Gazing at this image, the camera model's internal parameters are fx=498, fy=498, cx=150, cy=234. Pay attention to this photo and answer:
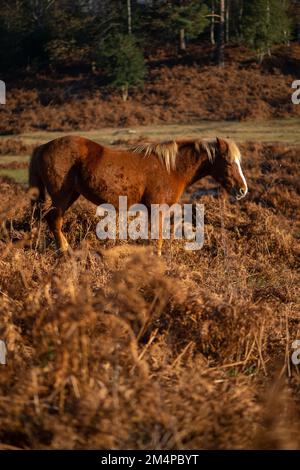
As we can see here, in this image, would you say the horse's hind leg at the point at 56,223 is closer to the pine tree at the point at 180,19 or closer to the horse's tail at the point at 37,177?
the horse's tail at the point at 37,177

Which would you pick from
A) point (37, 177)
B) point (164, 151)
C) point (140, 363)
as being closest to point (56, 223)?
point (37, 177)

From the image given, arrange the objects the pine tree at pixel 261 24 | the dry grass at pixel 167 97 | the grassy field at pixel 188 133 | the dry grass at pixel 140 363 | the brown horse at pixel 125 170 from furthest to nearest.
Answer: the pine tree at pixel 261 24
the dry grass at pixel 167 97
the grassy field at pixel 188 133
the brown horse at pixel 125 170
the dry grass at pixel 140 363

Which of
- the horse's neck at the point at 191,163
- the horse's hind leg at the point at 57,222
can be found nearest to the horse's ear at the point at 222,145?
the horse's neck at the point at 191,163

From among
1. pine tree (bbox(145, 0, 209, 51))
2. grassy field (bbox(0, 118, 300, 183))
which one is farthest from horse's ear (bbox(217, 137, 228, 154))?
pine tree (bbox(145, 0, 209, 51))

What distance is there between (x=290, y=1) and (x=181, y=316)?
5398 cm

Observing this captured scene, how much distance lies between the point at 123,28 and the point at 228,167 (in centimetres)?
4220

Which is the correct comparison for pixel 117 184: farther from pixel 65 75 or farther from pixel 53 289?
pixel 65 75

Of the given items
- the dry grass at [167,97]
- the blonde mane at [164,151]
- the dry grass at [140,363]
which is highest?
the dry grass at [167,97]

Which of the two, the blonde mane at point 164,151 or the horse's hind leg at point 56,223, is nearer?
the horse's hind leg at point 56,223

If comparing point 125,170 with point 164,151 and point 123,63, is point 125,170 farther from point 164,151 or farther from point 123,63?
point 123,63

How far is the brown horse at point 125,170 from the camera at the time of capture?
257 inches

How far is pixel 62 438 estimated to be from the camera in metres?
2.07

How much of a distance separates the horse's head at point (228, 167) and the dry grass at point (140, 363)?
2739mm

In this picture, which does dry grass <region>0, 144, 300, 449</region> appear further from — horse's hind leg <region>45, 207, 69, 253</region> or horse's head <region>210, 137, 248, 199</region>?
horse's head <region>210, 137, 248, 199</region>
